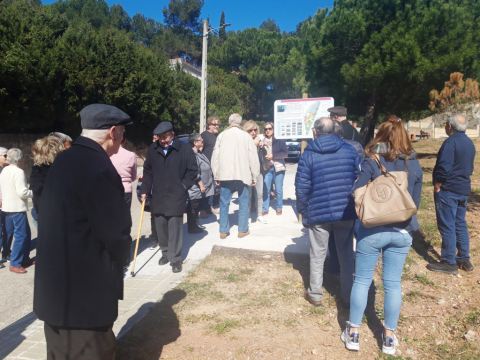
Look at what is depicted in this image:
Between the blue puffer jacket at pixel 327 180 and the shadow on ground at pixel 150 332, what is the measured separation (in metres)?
1.64

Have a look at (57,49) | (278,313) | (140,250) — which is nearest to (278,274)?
(278,313)

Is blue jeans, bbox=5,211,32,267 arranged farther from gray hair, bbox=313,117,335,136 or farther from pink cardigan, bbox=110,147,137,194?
gray hair, bbox=313,117,335,136

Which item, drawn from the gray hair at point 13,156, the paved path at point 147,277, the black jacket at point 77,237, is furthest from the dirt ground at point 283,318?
the gray hair at point 13,156

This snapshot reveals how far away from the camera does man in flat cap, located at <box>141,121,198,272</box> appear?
16.3 feet

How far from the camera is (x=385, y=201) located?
9.45 feet

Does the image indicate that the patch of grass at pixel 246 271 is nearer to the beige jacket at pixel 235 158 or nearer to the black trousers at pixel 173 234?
the black trousers at pixel 173 234

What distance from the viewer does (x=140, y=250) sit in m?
6.09

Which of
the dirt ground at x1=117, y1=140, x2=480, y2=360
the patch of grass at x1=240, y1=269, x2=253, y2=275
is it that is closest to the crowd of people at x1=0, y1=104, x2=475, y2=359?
the dirt ground at x1=117, y1=140, x2=480, y2=360

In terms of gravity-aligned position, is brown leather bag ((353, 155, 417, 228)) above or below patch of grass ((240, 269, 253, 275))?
above

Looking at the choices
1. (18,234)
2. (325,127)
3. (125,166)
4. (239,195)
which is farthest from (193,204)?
(325,127)

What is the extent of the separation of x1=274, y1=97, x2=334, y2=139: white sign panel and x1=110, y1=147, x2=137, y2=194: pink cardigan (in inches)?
113

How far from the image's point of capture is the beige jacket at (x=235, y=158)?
19.4ft

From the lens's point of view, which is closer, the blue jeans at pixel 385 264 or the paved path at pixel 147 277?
the blue jeans at pixel 385 264

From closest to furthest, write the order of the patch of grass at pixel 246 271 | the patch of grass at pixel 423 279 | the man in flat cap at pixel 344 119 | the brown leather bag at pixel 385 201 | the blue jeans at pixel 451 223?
the brown leather bag at pixel 385 201 < the patch of grass at pixel 423 279 < the blue jeans at pixel 451 223 < the patch of grass at pixel 246 271 < the man in flat cap at pixel 344 119
